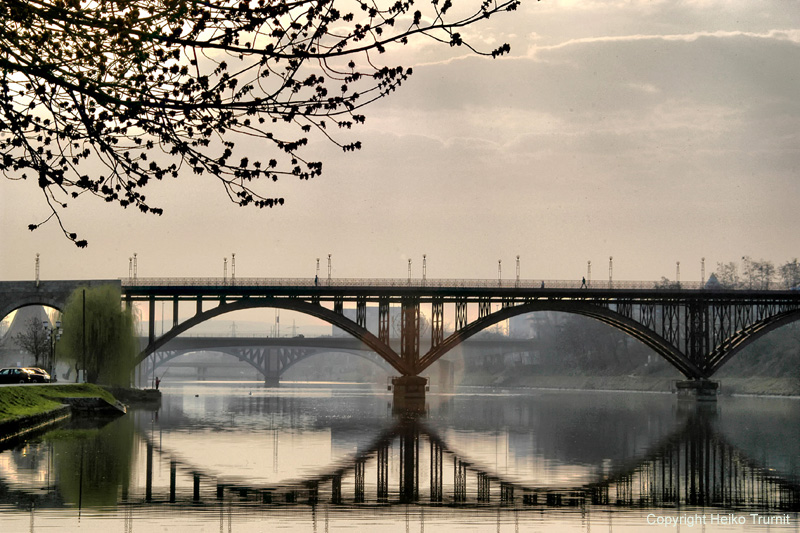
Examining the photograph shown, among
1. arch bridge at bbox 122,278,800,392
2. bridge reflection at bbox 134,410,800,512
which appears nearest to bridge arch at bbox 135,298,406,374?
arch bridge at bbox 122,278,800,392

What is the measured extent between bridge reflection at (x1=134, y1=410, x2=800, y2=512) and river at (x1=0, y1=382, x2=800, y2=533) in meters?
0.07

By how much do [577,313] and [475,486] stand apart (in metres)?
79.0

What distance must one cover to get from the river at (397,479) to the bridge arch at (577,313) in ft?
143

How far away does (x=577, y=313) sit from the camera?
108062mm

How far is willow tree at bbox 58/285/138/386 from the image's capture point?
299ft

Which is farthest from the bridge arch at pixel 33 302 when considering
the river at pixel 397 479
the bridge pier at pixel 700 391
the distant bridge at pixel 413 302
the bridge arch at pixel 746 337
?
the bridge arch at pixel 746 337

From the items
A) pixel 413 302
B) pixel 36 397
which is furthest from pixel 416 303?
pixel 36 397

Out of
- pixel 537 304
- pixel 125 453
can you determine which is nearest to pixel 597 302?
pixel 537 304

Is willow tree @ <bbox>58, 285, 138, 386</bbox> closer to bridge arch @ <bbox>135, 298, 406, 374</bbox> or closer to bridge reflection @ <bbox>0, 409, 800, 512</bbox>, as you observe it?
bridge arch @ <bbox>135, 298, 406, 374</bbox>

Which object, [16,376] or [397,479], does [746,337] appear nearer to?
[16,376]

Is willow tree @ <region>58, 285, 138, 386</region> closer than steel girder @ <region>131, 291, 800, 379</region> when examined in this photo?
Yes

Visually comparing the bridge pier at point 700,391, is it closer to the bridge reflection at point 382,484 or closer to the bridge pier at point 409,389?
the bridge pier at point 409,389

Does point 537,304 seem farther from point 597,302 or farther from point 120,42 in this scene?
point 120,42

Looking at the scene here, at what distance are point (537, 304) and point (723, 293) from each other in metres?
18.4
